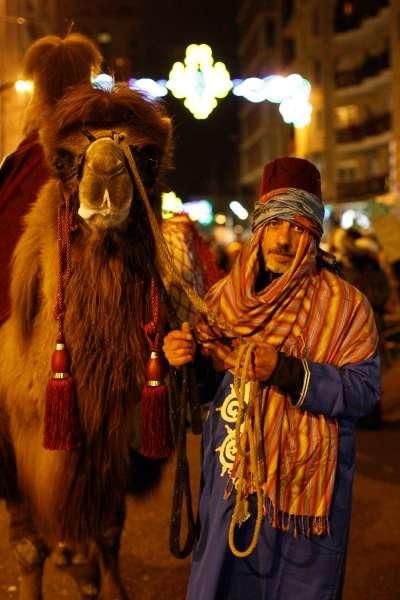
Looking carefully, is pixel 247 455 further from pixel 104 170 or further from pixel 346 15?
pixel 346 15

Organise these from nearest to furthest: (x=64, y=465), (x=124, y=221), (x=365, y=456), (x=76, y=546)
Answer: (x=124, y=221), (x=64, y=465), (x=76, y=546), (x=365, y=456)

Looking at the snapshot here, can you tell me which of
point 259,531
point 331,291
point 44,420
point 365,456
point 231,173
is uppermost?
point 231,173

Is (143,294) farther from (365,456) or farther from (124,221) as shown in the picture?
(365,456)

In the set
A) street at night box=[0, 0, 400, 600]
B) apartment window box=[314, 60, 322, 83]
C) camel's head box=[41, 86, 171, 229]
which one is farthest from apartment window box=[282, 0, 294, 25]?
camel's head box=[41, 86, 171, 229]

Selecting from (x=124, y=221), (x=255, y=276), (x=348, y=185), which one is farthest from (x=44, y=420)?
(x=348, y=185)

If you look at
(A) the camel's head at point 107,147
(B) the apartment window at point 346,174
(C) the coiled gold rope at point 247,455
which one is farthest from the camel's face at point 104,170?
(B) the apartment window at point 346,174

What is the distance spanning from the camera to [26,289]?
8.70ft

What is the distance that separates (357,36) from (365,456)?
1587 inches

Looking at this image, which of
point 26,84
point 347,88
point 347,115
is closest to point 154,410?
point 26,84

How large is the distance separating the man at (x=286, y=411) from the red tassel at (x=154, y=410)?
0.91ft

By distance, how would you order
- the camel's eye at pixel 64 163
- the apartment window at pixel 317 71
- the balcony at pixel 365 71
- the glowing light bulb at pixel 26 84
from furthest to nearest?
A: the apartment window at pixel 317 71
the balcony at pixel 365 71
the glowing light bulb at pixel 26 84
the camel's eye at pixel 64 163

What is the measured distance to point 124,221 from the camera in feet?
8.05

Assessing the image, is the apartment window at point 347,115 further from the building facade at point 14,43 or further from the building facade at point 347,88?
the building facade at point 14,43

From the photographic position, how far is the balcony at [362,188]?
41.2m
